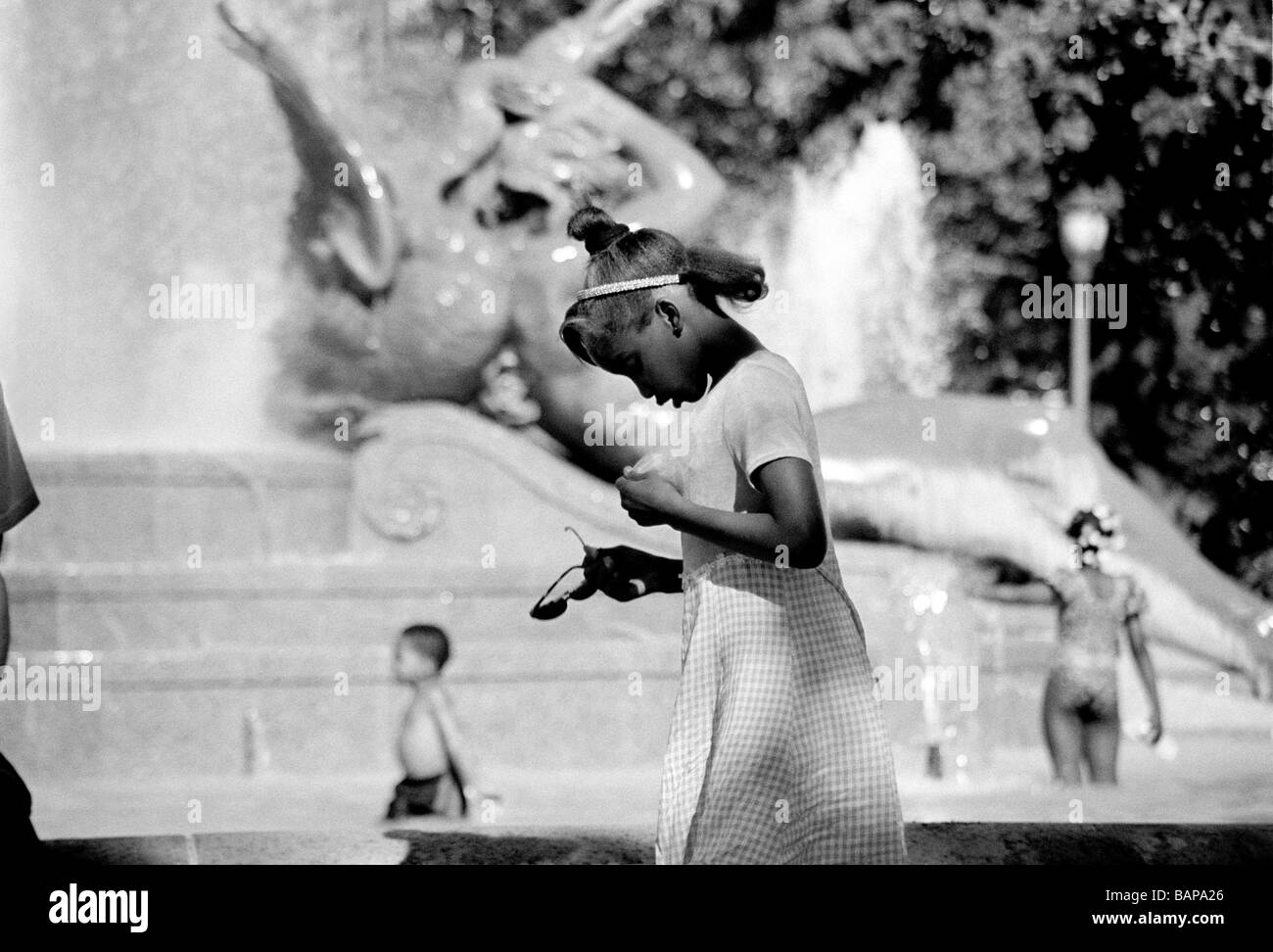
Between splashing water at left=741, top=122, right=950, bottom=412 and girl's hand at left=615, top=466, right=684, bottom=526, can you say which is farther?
splashing water at left=741, top=122, right=950, bottom=412

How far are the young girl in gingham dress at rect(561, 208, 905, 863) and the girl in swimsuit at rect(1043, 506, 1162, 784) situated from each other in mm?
3950

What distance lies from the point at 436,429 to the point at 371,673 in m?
1.42

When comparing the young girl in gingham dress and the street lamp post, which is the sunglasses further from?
the street lamp post

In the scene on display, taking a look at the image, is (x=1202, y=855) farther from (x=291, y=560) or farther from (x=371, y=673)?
(x=291, y=560)

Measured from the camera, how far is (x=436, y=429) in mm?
8500

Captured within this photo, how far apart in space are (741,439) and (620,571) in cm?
47

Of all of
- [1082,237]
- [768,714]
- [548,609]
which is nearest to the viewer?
[768,714]

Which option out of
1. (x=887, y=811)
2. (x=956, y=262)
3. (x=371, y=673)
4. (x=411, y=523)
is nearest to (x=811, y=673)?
(x=887, y=811)

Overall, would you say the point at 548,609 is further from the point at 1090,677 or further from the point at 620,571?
the point at 1090,677

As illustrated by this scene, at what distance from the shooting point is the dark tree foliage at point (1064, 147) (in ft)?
26.5

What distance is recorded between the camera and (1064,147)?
355 inches

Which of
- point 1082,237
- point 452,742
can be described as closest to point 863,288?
point 1082,237

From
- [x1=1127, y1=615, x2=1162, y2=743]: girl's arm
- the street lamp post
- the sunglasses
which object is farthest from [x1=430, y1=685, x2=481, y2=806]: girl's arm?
the street lamp post

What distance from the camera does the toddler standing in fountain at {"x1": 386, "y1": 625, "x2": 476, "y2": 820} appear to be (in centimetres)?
678
